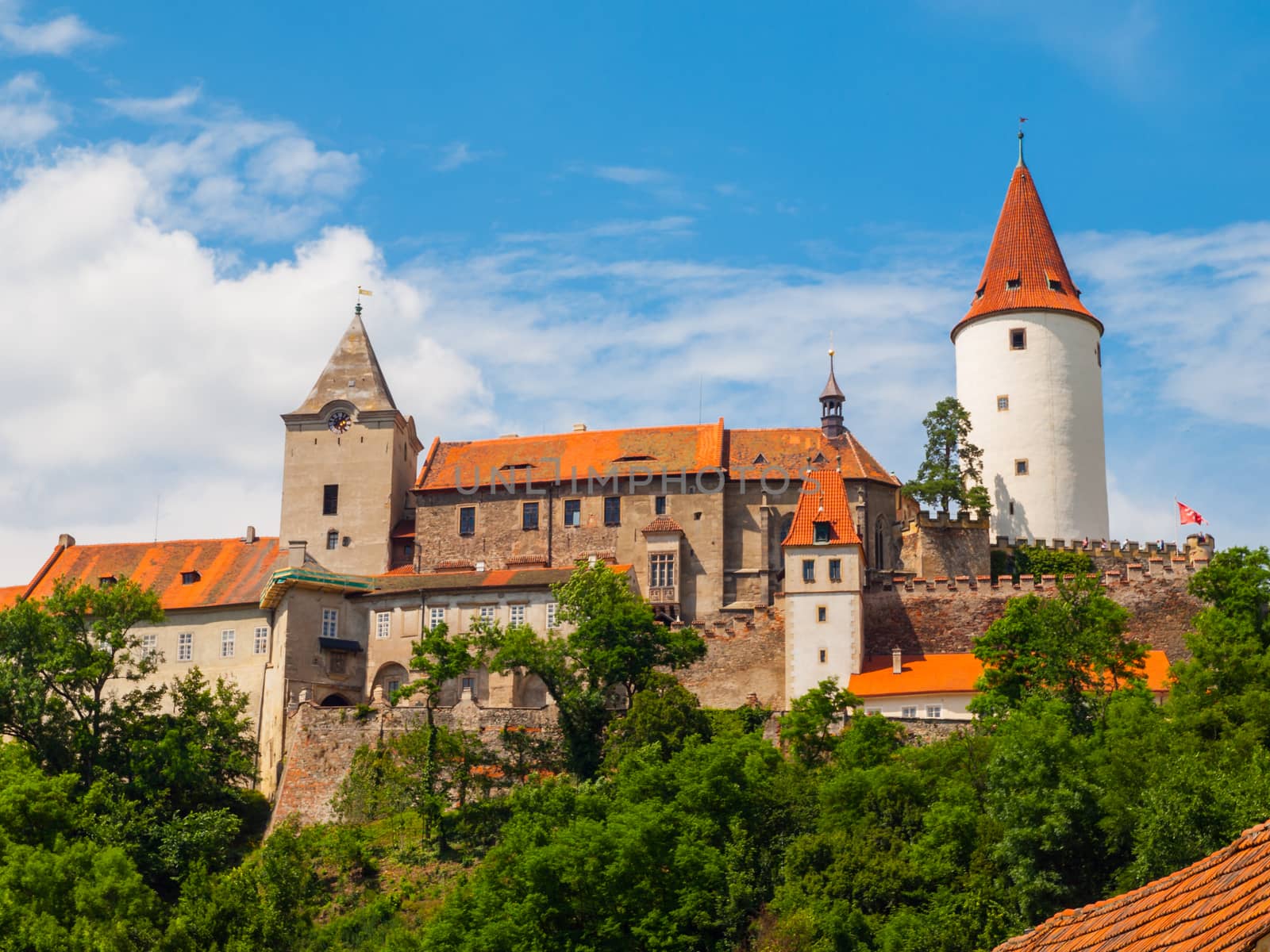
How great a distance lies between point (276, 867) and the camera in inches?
2044

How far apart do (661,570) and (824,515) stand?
828 centimetres

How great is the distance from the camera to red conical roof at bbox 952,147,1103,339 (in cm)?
7775

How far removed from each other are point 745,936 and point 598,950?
3.79 meters

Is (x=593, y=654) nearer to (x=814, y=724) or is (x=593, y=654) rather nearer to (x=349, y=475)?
(x=814, y=724)

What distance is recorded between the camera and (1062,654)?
56625 millimetres

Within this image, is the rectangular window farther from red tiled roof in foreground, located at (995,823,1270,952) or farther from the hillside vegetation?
red tiled roof in foreground, located at (995,823,1270,952)

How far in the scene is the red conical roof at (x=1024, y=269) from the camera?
255 ft

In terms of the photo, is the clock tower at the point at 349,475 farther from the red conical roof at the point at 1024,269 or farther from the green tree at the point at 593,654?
the red conical roof at the point at 1024,269

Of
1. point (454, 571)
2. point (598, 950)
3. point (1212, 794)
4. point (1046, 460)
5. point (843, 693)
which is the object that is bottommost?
point (598, 950)

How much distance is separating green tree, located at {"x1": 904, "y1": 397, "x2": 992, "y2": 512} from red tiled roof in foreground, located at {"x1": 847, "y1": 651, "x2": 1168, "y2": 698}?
9769 mm

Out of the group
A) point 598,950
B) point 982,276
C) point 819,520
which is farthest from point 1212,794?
point 982,276

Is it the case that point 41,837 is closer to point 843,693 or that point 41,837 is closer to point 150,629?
point 150,629

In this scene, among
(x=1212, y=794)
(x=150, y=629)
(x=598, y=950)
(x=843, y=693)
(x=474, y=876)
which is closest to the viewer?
(x=1212, y=794)

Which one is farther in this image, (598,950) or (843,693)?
(843,693)
